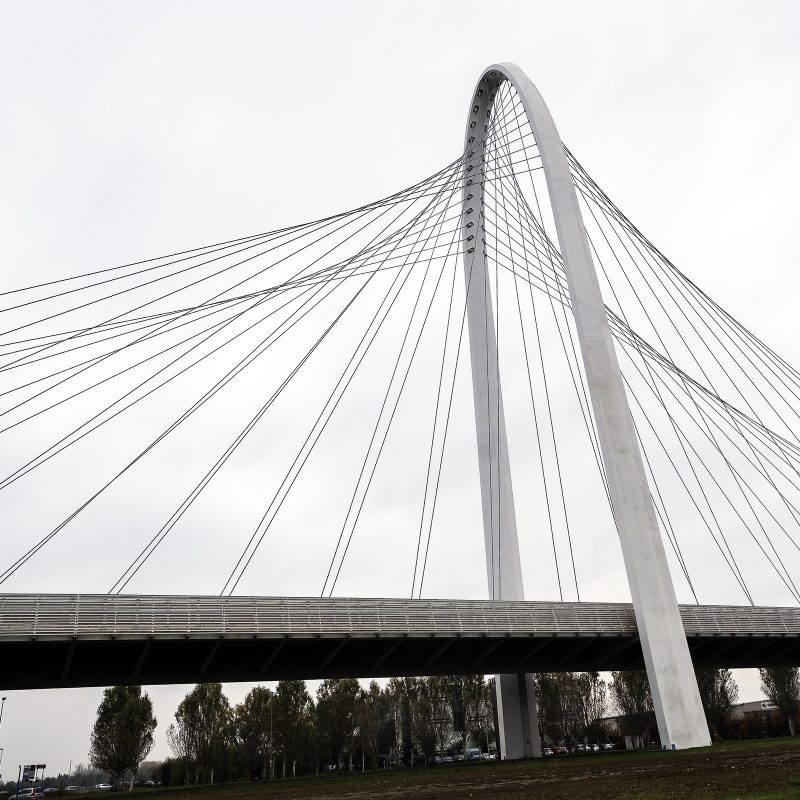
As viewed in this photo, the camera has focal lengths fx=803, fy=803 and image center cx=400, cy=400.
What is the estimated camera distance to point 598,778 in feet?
65.5

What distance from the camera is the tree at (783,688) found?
224ft

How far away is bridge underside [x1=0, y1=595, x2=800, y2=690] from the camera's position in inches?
994

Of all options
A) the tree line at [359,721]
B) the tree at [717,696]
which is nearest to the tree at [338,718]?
the tree line at [359,721]

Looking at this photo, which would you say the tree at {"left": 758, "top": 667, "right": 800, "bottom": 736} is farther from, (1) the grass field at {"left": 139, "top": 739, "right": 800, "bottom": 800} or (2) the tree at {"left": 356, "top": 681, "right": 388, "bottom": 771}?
(1) the grass field at {"left": 139, "top": 739, "right": 800, "bottom": 800}

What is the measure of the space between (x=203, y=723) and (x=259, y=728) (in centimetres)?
525

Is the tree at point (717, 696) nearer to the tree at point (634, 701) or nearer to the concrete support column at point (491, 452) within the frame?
the tree at point (634, 701)

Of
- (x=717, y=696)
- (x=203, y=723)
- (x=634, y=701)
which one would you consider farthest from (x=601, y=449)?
(x=203, y=723)

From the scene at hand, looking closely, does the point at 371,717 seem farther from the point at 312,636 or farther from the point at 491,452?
the point at 312,636

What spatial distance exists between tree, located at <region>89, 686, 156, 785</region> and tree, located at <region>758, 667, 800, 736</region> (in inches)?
2098

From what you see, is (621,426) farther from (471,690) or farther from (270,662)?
(471,690)

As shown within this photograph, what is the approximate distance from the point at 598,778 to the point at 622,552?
35.7ft

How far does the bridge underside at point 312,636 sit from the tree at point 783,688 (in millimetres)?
36981

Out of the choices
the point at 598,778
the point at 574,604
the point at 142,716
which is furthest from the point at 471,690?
the point at 598,778

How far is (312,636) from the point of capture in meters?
28.1
